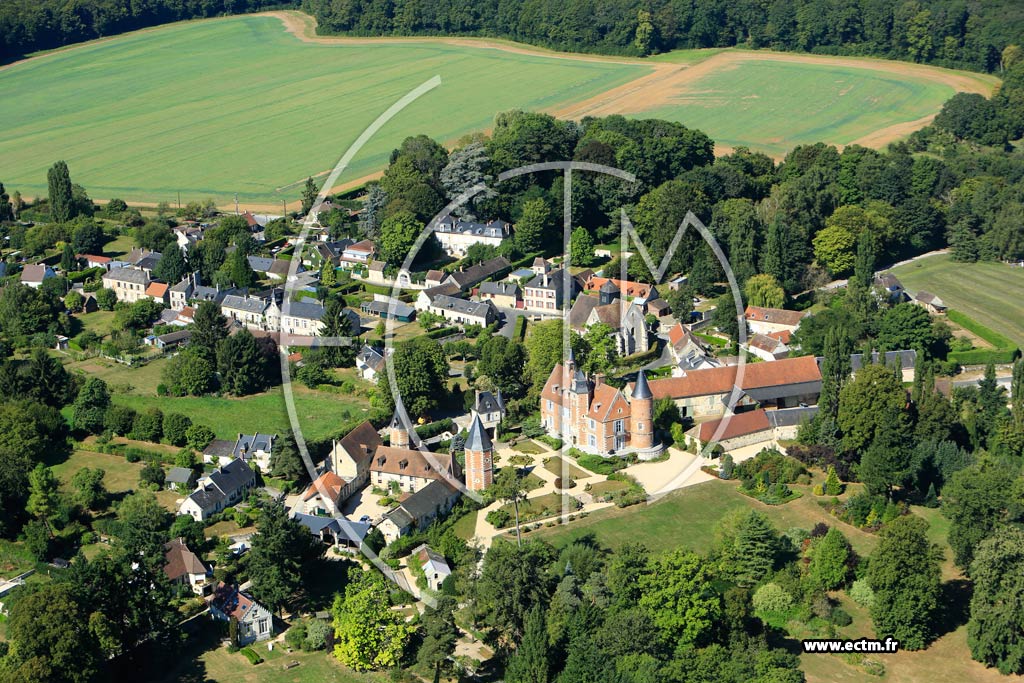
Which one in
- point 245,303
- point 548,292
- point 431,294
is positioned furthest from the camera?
point 431,294

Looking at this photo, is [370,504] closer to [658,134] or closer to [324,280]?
[324,280]

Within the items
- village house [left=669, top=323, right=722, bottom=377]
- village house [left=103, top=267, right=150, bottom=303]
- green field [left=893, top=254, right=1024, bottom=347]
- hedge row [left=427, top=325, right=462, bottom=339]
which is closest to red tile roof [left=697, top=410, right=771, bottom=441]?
village house [left=669, top=323, right=722, bottom=377]

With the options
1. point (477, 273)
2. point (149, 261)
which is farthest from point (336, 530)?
point (149, 261)

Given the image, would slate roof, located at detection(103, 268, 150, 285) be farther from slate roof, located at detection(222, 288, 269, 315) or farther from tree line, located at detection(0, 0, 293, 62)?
tree line, located at detection(0, 0, 293, 62)

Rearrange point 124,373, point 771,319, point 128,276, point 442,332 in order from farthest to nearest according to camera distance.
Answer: point 128,276 < point 442,332 < point 771,319 < point 124,373

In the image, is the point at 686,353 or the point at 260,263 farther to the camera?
the point at 260,263

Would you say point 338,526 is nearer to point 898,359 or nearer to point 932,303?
point 898,359

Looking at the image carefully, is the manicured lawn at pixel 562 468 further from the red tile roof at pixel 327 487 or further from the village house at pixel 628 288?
the village house at pixel 628 288

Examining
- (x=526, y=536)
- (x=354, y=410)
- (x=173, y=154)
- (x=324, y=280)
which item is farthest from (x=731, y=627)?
(x=173, y=154)
